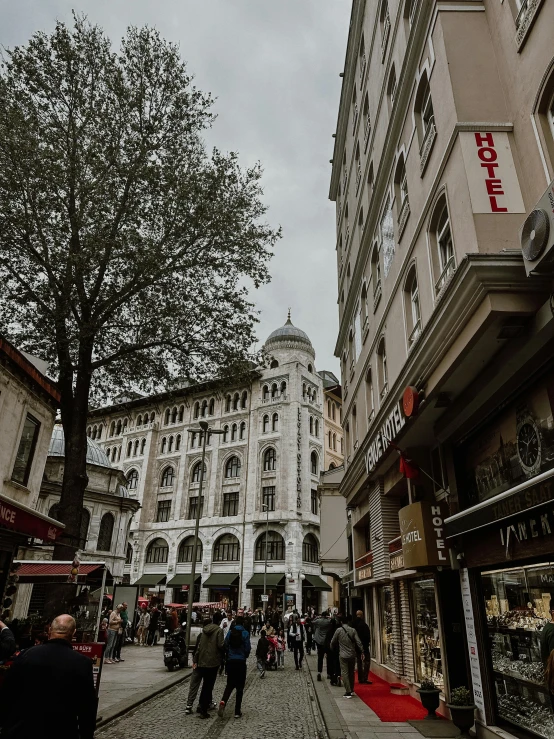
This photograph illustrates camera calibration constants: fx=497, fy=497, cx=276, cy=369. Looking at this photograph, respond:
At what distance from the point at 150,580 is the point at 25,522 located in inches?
1605

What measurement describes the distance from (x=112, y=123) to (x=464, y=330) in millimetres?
12767

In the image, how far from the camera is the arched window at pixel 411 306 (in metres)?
11.4

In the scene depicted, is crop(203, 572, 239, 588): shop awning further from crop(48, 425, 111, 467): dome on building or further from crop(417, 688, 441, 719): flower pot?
crop(417, 688, 441, 719): flower pot

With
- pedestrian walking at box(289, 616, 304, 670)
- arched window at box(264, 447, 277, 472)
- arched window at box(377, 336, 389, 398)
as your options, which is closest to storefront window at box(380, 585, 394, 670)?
pedestrian walking at box(289, 616, 304, 670)

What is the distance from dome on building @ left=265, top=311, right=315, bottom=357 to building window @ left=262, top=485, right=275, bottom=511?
14.1 metres

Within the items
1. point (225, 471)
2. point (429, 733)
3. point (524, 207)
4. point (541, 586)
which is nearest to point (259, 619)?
point (225, 471)

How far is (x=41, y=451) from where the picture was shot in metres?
15.0

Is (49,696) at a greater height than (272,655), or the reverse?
(49,696)

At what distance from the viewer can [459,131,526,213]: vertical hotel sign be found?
22.7ft

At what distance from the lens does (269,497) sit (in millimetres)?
44656

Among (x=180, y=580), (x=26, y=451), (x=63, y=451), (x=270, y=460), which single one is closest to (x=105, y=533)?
(x=63, y=451)

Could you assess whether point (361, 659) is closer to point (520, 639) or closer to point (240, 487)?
point (520, 639)

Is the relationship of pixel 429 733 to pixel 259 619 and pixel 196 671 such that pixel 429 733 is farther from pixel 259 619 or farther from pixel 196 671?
pixel 259 619

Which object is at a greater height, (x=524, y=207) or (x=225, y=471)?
(x=225, y=471)
